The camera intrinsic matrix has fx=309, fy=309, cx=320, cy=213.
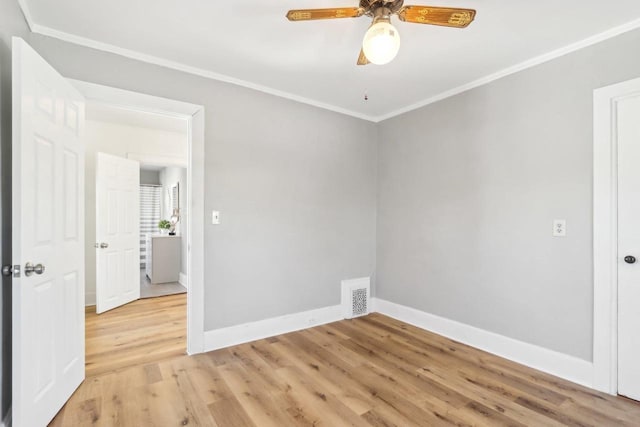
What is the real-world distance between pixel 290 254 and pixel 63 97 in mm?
2230

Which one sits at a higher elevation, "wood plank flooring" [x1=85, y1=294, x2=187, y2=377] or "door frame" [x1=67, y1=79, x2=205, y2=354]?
"door frame" [x1=67, y1=79, x2=205, y2=354]

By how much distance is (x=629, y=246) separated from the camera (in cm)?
207

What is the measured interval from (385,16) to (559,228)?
2045 mm

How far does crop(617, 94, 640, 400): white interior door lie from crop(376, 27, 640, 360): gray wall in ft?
0.54

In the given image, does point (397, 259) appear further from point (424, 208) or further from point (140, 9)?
point (140, 9)

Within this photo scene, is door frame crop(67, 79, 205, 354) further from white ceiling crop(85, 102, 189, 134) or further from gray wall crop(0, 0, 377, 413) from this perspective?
white ceiling crop(85, 102, 189, 134)

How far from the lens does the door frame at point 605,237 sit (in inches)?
83.4

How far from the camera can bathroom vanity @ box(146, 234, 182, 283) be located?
5.44 metres

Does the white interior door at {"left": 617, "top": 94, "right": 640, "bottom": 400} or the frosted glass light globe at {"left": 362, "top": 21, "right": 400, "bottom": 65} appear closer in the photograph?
the frosted glass light globe at {"left": 362, "top": 21, "right": 400, "bottom": 65}

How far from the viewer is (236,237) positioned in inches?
117

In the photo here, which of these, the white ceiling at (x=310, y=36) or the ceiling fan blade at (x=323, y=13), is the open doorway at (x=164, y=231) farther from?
the ceiling fan blade at (x=323, y=13)

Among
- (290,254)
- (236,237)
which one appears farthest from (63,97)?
(290,254)

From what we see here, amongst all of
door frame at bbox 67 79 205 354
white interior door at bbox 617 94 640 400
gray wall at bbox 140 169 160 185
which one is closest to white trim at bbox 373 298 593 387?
white interior door at bbox 617 94 640 400

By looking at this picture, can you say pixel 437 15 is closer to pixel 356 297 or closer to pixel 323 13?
pixel 323 13
